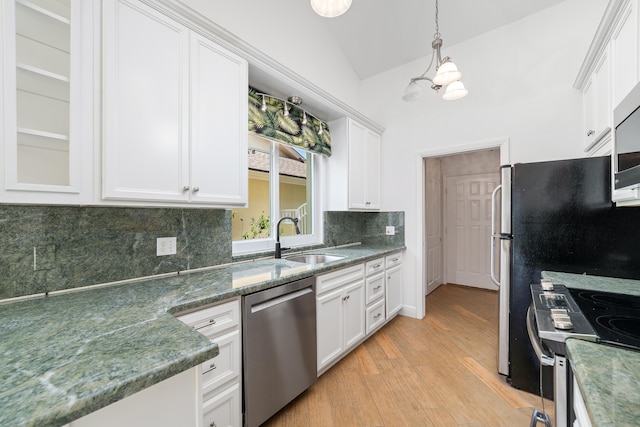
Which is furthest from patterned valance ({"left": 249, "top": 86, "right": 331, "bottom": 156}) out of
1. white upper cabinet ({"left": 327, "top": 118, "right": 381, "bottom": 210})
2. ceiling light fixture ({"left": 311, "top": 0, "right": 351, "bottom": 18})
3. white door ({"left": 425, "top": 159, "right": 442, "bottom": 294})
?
white door ({"left": 425, "top": 159, "right": 442, "bottom": 294})

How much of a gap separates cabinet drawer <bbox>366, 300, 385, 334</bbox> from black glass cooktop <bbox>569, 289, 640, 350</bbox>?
5.20ft

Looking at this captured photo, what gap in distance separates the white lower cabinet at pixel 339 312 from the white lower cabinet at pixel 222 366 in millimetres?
698

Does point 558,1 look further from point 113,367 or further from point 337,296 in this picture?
point 113,367

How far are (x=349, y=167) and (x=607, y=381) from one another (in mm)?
2480

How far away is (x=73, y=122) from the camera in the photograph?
45.3 inches

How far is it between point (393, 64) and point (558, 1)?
62.3 inches

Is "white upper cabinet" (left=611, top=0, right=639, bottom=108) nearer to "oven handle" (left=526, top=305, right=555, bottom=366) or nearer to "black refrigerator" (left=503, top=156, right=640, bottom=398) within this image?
"black refrigerator" (left=503, top=156, right=640, bottom=398)

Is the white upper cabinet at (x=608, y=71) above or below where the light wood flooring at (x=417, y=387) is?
above

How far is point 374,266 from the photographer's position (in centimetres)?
269

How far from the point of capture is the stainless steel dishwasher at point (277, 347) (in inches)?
56.2

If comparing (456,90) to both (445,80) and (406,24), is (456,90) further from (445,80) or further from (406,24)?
(406,24)

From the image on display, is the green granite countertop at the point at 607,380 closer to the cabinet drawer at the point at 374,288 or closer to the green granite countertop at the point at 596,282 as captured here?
the green granite countertop at the point at 596,282

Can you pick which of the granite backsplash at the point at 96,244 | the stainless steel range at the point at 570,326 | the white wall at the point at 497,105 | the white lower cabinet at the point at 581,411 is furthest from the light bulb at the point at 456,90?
the granite backsplash at the point at 96,244

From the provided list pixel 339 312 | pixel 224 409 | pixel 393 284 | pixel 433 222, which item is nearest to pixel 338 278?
pixel 339 312
